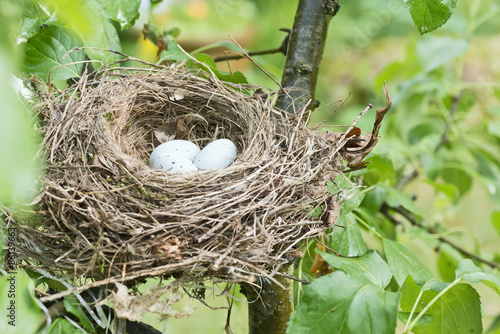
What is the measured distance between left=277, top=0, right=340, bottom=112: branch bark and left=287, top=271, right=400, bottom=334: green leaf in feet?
1.34

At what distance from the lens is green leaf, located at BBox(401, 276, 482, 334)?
2.27ft

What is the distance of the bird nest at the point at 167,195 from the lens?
0.65 meters

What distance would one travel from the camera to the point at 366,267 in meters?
0.69

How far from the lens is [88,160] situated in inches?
32.4

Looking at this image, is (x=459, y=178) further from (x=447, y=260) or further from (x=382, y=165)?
(x=382, y=165)

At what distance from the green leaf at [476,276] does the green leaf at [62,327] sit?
57 centimetres

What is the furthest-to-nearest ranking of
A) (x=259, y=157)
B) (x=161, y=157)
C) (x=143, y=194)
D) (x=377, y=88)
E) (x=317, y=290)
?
(x=377, y=88) → (x=161, y=157) → (x=259, y=157) → (x=143, y=194) → (x=317, y=290)

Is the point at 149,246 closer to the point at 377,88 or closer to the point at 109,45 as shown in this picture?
the point at 109,45

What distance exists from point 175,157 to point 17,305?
0.54 meters

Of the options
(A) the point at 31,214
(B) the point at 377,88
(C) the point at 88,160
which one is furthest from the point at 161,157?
(B) the point at 377,88

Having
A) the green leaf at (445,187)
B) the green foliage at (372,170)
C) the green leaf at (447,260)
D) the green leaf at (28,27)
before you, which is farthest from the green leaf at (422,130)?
the green leaf at (28,27)

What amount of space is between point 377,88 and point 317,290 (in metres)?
1.13

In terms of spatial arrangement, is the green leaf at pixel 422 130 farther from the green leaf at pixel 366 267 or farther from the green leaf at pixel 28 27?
the green leaf at pixel 28 27

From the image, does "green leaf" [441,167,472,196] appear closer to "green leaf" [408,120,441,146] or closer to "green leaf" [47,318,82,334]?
"green leaf" [408,120,441,146]
